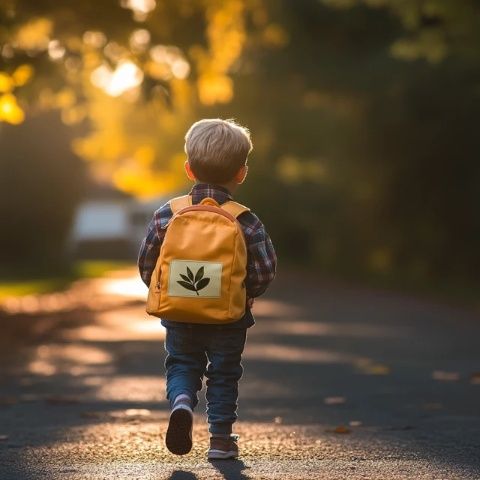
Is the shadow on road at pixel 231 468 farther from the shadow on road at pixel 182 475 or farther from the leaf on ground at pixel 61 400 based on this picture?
the leaf on ground at pixel 61 400

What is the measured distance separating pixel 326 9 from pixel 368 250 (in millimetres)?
9584

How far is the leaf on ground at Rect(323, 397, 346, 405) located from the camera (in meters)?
7.87

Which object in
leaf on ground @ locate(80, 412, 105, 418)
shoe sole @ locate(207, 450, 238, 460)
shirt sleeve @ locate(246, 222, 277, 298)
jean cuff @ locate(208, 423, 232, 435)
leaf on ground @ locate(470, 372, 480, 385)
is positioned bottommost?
shoe sole @ locate(207, 450, 238, 460)

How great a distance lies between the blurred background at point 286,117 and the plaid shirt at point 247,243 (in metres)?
9.06

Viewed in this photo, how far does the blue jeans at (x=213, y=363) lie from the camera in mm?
5441

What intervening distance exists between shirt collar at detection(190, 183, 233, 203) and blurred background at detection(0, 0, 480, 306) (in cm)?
904

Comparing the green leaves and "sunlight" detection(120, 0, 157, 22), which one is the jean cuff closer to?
the green leaves

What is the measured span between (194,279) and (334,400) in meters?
3.03

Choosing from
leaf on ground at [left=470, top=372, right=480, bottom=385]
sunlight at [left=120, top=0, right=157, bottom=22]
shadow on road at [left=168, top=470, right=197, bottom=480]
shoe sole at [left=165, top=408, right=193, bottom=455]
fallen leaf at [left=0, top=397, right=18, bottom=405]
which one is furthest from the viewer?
sunlight at [left=120, top=0, right=157, bottom=22]

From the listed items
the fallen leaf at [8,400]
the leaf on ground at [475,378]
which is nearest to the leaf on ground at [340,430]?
the fallen leaf at [8,400]

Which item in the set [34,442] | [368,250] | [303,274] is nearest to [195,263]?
[34,442]

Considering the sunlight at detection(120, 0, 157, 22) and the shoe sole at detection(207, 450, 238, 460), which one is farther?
the sunlight at detection(120, 0, 157, 22)

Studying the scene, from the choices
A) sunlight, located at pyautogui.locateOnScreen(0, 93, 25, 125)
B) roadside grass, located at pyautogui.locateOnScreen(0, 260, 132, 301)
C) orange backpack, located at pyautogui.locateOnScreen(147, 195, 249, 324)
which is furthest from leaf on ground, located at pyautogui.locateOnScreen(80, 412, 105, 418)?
roadside grass, located at pyautogui.locateOnScreen(0, 260, 132, 301)

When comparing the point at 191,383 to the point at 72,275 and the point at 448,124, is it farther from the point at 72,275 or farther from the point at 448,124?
the point at 72,275
